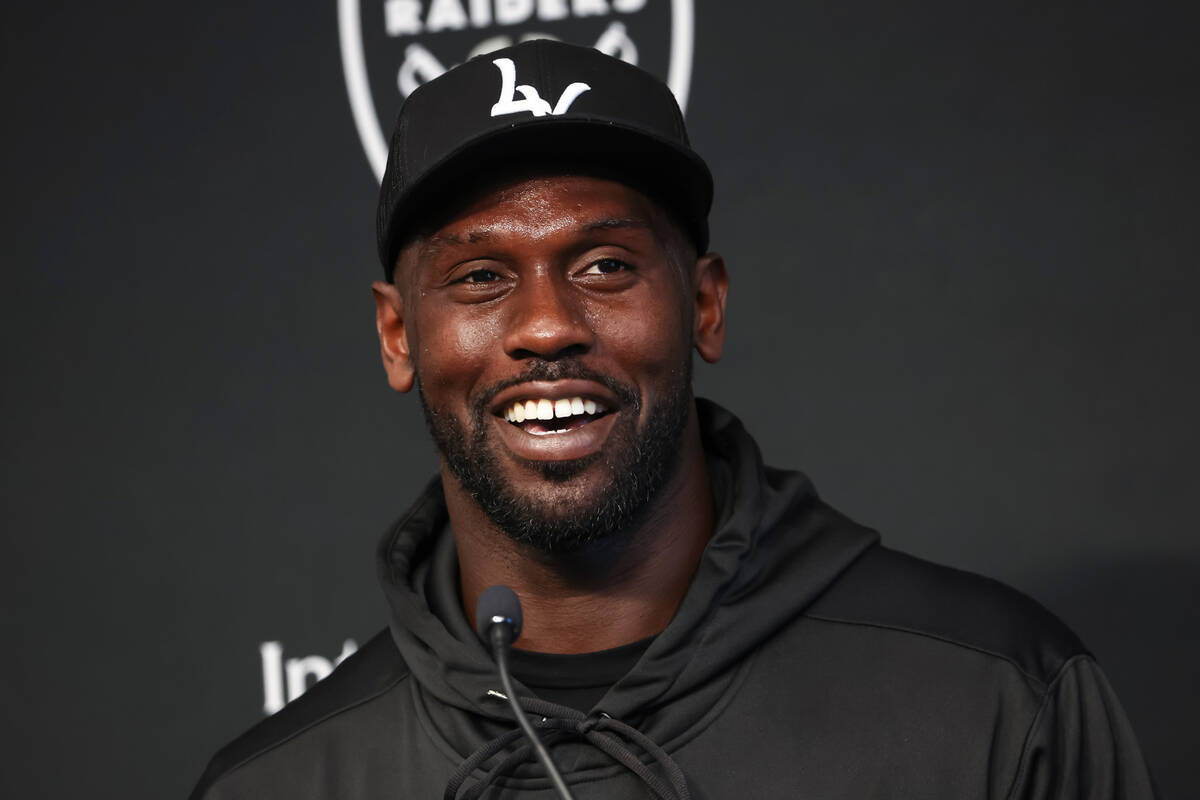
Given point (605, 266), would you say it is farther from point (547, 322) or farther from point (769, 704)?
point (769, 704)

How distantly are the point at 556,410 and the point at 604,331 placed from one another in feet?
0.24

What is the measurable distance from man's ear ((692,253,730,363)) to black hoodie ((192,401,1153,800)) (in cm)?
9

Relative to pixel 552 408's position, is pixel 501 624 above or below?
below

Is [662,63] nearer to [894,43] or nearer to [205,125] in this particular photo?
[894,43]

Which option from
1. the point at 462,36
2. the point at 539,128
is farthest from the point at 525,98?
the point at 462,36

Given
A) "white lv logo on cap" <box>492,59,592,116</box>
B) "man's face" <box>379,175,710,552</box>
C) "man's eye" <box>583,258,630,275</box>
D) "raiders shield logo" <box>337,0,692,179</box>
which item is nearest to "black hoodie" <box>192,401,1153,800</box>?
"man's face" <box>379,175,710,552</box>

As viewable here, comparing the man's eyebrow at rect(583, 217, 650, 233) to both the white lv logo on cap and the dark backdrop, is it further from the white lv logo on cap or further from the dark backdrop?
the dark backdrop

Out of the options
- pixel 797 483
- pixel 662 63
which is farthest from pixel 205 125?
pixel 797 483

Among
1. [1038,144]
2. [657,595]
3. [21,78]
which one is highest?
[21,78]

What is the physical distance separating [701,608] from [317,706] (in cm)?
38

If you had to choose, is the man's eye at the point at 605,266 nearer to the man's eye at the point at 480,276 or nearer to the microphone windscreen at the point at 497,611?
the man's eye at the point at 480,276

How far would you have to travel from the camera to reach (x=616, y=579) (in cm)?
119

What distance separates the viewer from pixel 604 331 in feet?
3.72

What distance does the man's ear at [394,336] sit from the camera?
1.28m
